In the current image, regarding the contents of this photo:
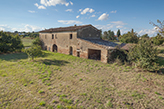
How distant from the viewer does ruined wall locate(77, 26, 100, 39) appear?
17.9 metres

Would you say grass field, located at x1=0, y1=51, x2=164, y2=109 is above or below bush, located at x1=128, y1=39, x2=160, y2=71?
below

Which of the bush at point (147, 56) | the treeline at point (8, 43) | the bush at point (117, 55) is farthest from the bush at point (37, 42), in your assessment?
the bush at point (147, 56)

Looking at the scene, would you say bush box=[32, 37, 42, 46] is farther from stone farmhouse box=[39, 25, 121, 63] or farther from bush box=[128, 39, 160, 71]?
bush box=[128, 39, 160, 71]

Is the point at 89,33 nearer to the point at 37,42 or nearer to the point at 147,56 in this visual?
the point at 147,56

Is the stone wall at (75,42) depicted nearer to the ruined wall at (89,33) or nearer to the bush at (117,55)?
the ruined wall at (89,33)

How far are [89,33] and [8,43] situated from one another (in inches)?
691

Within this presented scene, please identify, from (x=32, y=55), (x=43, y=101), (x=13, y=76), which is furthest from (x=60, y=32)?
(x=43, y=101)

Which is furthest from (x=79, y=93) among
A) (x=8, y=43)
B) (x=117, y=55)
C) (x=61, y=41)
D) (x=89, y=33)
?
(x=8, y=43)

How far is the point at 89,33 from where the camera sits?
65.2 feet

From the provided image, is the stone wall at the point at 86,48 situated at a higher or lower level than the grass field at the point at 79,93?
higher

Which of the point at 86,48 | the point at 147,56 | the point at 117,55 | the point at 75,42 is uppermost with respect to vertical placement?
the point at 75,42

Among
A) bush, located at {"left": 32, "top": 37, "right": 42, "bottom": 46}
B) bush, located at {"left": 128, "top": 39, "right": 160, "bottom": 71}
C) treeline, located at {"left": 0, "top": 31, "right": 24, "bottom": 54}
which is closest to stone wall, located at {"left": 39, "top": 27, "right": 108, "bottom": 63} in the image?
bush, located at {"left": 32, "top": 37, "right": 42, "bottom": 46}

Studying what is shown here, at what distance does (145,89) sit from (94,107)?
459cm

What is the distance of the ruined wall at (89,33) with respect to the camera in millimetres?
17853
